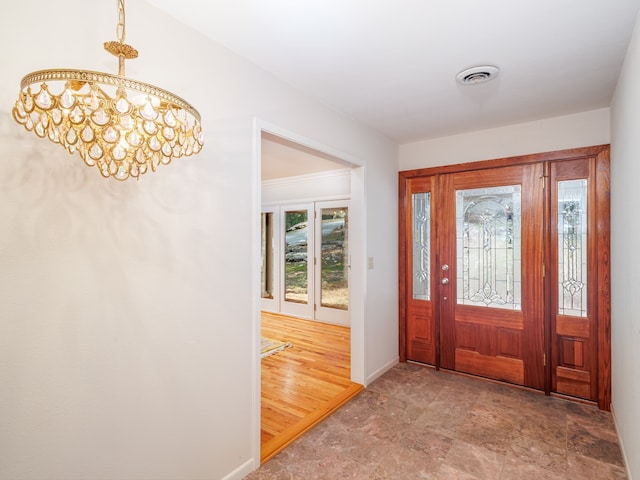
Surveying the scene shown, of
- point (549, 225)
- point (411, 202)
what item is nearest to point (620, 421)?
point (549, 225)

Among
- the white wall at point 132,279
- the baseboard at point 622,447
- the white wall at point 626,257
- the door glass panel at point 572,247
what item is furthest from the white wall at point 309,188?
the baseboard at point 622,447

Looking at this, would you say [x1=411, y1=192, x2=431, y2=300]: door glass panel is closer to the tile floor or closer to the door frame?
the door frame

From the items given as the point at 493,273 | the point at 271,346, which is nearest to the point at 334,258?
the point at 271,346

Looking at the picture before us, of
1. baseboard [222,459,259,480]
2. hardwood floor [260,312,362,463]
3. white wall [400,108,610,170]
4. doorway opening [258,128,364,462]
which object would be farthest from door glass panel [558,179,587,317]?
baseboard [222,459,259,480]

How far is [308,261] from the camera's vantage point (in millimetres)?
5746

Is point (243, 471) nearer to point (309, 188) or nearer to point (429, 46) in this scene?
point (429, 46)

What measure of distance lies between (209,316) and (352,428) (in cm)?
144

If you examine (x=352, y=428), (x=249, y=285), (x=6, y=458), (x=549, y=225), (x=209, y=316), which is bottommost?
(x=352, y=428)

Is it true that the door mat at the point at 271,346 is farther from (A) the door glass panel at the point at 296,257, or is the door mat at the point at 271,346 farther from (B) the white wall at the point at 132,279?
(B) the white wall at the point at 132,279

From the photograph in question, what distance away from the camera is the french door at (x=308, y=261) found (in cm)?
545

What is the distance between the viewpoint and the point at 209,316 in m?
1.84

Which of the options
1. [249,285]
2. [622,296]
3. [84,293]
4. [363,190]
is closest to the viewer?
[84,293]

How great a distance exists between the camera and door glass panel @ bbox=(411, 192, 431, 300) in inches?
144

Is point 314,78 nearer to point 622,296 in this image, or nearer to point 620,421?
point 622,296
